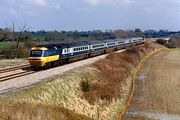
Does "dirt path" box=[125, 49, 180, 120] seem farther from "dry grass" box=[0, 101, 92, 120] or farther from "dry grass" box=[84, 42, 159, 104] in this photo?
"dry grass" box=[0, 101, 92, 120]

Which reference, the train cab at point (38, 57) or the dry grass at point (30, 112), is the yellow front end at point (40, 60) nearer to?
the train cab at point (38, 57)

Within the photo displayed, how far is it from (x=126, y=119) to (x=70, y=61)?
19.1 metres

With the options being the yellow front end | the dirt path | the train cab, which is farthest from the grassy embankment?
the train cab

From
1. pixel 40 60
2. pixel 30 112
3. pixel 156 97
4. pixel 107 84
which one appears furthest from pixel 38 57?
pixel 30 112

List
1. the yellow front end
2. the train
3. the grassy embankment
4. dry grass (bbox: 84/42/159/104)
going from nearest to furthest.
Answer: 1. the grassy embankment
2. dry grass (bbox: 84/42/159/104)
3. the yellow front end
4. the train

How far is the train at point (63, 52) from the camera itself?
35.9 m

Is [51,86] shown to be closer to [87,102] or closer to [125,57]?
[87,102]

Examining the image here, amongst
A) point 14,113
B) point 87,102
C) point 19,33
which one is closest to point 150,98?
point 87,102

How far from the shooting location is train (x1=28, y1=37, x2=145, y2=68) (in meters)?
35.9

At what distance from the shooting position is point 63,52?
42.1 metres

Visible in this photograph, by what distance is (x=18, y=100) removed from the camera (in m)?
20.9

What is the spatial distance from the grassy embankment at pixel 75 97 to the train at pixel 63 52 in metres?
3.73

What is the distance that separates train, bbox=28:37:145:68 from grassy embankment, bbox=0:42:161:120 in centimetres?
373

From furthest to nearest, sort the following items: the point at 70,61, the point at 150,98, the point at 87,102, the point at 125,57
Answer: the point at 125,57, the point at 70,61, the point at 150,98, the point at 87,102
